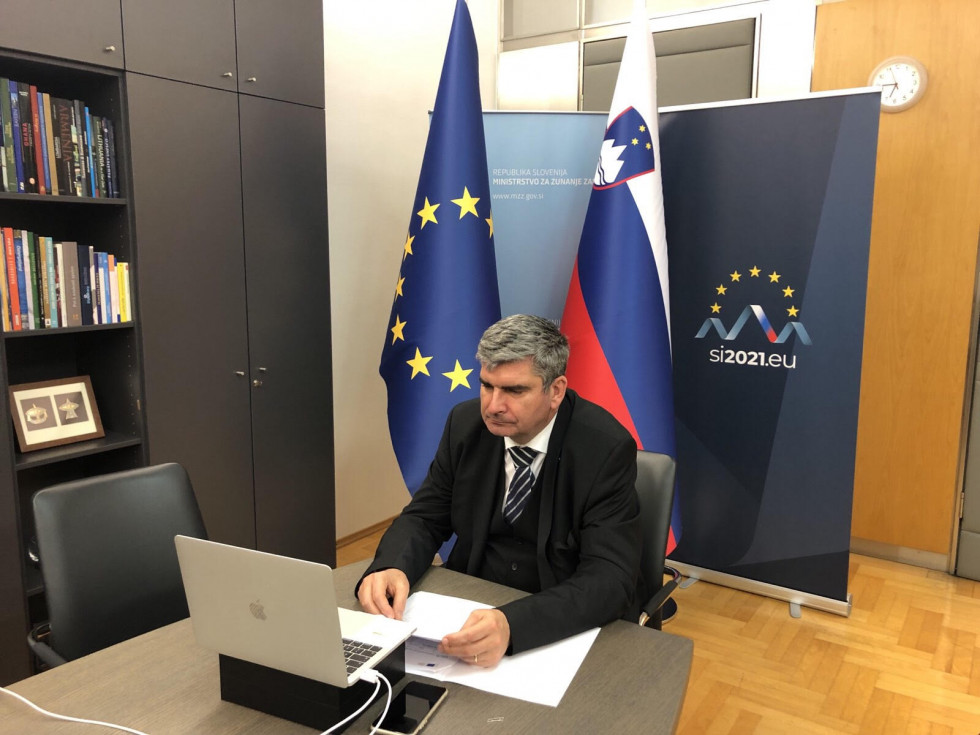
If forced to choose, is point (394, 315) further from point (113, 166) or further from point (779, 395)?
point (779, 395)

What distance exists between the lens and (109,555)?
168 cm

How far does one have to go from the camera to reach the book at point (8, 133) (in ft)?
7.02

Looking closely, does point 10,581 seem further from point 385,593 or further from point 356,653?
point 356,653

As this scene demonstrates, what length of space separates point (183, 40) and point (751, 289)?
238 cm

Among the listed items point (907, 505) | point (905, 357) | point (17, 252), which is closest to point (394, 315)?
point (17, 252)

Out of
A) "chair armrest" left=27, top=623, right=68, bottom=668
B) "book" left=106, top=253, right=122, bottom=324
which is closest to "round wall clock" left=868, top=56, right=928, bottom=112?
"book" left=106, top=253, right=122, bottom=324

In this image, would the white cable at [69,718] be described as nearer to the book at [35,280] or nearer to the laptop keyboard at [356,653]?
the laptop keyboard at [356,653]

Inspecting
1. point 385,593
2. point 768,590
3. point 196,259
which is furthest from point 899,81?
point 385,593

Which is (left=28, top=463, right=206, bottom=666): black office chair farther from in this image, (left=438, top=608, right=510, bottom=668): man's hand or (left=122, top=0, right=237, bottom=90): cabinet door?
(left=122, top=0, right=237, bottom=90): cabinet door

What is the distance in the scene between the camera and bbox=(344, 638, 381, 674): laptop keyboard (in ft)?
3.57

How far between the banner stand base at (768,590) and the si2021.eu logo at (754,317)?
39.2 inches

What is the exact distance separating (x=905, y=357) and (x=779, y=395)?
863 millimetres

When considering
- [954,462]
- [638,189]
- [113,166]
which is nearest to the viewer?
[113,166]

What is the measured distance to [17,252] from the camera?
7.28 ft
